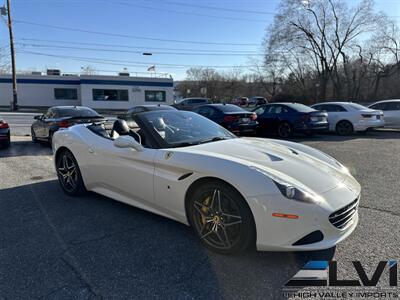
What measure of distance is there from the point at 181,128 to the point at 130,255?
1.73 meters

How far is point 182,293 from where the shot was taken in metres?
2.38

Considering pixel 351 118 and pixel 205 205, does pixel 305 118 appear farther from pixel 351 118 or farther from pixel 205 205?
pixel 205 205

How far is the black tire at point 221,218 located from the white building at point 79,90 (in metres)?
35.3

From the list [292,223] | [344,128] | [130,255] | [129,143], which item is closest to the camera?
[292,223]

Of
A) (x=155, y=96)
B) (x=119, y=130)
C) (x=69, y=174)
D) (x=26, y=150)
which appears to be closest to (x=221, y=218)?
(x=119, y=130)

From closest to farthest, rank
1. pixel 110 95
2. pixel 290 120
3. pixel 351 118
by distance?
pixel 290 120
pixel 351 118
pixel 110 95

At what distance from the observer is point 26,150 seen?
919cm

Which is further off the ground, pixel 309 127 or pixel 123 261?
pixel 309 127

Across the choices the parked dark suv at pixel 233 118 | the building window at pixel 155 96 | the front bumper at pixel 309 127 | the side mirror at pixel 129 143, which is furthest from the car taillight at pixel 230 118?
the building window at pixel 155 96

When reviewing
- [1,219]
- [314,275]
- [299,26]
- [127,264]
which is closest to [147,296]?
[127,264]

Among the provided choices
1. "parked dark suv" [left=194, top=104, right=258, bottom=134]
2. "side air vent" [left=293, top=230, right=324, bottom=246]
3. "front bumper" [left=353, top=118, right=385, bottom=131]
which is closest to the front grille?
→ "side air vent" [left=293, top=230, right=324, bottom=246]

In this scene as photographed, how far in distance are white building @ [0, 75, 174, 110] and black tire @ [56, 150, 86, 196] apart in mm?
32805

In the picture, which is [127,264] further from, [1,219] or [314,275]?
[1,219]

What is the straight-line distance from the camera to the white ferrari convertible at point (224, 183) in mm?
2549
